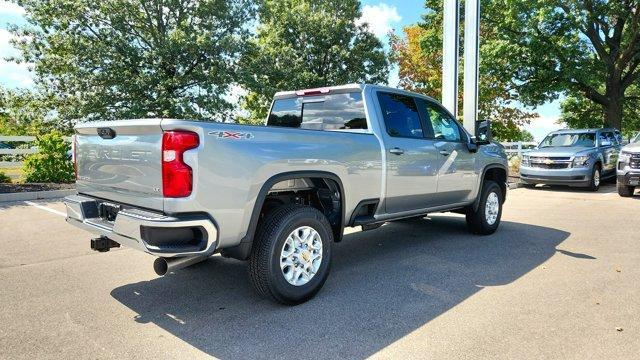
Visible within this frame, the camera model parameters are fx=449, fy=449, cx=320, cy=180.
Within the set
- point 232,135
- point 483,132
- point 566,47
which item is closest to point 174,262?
point 232,135

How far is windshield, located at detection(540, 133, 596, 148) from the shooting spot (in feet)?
44.6

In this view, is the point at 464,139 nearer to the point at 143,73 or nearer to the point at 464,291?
the point at 464,291

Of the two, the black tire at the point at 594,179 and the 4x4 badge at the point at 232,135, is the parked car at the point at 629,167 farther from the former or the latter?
the 4x4 badge at the point at 232,135

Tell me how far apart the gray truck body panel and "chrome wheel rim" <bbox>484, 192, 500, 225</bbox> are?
5.52 feet

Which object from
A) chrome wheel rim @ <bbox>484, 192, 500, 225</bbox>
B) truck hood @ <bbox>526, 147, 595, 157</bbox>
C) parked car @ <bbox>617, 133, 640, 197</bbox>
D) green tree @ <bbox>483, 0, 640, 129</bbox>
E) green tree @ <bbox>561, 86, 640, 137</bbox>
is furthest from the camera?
green tree @ <bbox>561, 86, 640, 137</bbox>

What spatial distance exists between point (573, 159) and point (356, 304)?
1110 centimetres

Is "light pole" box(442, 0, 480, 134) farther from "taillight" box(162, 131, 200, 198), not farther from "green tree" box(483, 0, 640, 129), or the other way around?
"taillight" box(162, 131, 200, 198)

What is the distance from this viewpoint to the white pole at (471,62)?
43.9 feet

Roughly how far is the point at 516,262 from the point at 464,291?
135 centimetres

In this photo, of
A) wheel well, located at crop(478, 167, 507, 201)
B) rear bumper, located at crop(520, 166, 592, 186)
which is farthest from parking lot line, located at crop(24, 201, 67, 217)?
rear bumper, located at crop(520, 166, 592, 186)

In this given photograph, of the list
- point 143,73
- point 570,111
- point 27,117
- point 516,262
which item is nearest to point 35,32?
point 27,117

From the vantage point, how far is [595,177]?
12.7 m

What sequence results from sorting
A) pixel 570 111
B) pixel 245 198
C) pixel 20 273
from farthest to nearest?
pixel 570 111 < pixel 20 273 < pixel 245 198

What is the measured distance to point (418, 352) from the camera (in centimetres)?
300
